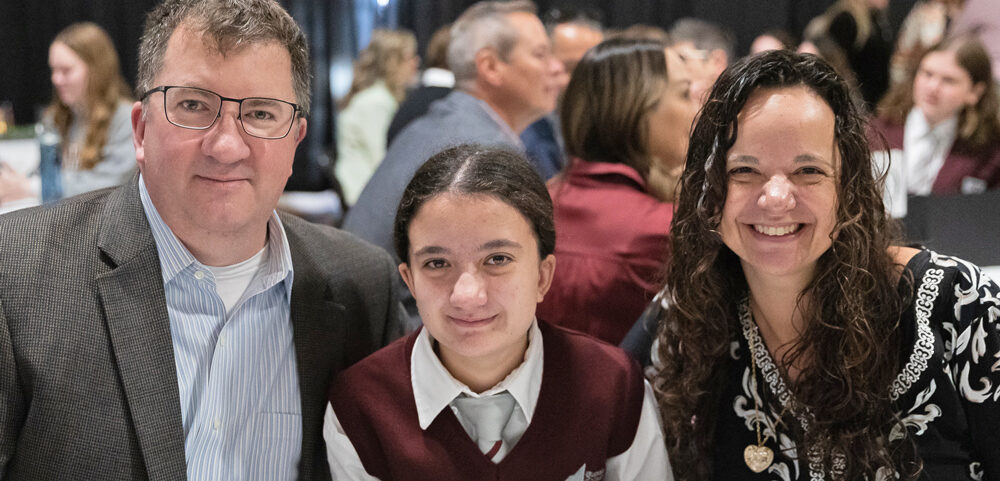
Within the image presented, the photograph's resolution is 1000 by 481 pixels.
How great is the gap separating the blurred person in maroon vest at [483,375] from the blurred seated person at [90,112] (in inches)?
135

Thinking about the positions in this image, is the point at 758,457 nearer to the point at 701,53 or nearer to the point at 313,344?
the point at 313,344

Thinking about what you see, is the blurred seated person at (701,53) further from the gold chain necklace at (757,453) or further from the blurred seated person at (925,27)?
the blurred seated person at (925,27)

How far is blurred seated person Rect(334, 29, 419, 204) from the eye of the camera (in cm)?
621

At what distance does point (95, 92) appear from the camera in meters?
4.96

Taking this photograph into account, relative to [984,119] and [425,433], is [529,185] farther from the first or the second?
[984,119]

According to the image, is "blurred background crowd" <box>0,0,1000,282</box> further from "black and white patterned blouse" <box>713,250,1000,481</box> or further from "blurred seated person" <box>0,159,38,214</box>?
"black and white patterned blouse" <box>713,250,1000,481</box>

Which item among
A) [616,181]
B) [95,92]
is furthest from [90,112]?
[616,181]

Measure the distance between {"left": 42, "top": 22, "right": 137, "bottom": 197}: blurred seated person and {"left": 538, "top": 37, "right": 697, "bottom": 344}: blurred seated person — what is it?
2.96 m

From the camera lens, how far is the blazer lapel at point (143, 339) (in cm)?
160

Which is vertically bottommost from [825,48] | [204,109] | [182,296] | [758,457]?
[758,457]

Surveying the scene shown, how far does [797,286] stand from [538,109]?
7.43ft

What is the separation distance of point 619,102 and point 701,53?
50.1 inches

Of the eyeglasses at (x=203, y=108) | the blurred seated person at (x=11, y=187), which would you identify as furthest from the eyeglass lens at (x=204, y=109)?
the blurred seated person at (x=11, y=187)

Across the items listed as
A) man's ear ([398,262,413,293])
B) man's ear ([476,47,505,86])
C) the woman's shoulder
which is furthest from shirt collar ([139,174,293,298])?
man's ear ([476,47,505,86])
